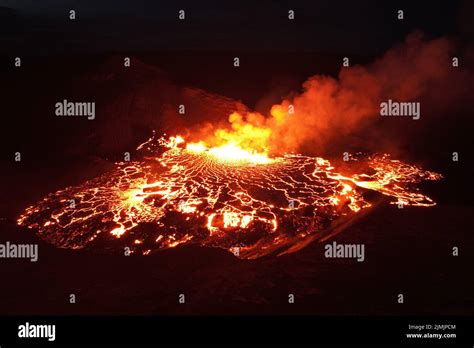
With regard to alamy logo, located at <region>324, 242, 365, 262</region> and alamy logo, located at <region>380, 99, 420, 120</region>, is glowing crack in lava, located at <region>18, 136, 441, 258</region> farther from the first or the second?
alamy logo, located at <region>380, 99, 420, 120</region>

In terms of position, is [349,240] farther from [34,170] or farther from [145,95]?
[145,95]

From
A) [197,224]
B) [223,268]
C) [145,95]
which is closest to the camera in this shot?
[223,268]

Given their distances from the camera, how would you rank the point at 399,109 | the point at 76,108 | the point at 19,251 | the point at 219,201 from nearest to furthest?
the point at 19,251, the point at 219,201, the point at 399,109, the point at 76,108

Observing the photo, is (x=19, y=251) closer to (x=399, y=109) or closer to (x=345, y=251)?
(x=345, y=251)

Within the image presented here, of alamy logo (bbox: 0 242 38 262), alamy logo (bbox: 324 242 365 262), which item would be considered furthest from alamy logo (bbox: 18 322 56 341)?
alamy logo (bbox: 324 242 365 262)

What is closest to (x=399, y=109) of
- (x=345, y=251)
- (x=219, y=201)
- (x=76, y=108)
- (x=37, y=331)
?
(x=219, y=201)

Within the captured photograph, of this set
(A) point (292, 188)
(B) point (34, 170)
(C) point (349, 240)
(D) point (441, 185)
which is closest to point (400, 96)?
(D) point (441, 185)
